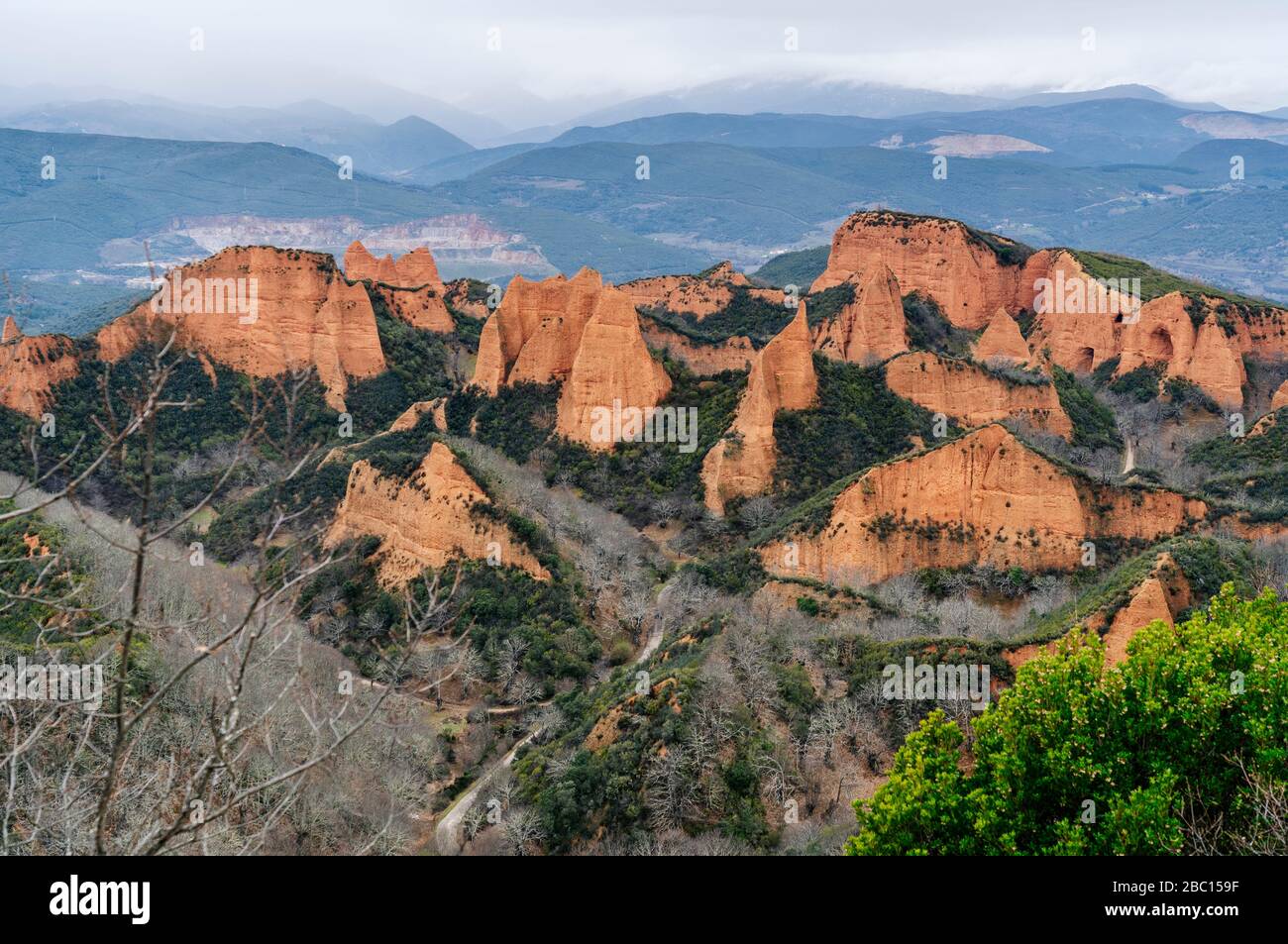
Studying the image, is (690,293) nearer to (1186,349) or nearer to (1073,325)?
(1073,325)

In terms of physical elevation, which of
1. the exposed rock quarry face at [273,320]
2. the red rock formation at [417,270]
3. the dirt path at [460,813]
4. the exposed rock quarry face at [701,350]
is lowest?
the dirt path at [460,813]

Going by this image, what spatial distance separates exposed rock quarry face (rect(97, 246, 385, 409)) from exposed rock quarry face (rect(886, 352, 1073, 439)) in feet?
102

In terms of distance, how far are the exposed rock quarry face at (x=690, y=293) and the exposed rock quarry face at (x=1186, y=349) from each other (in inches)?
968

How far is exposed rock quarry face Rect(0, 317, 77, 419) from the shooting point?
5344 centimetres

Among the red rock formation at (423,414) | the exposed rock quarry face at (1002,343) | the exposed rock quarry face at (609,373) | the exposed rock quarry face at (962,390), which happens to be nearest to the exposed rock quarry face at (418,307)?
the red rock formation at (423,414)

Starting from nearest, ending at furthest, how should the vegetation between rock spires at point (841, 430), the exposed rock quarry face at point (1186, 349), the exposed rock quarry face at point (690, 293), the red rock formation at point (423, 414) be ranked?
the vegetation between rock spires at point (841, 430) < the red rock formation at point (423, 414) < the exposed rock quarry face at point (1186, 349) < the exposed rock quarry face at point (690, 293)

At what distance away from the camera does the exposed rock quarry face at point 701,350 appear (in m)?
57.3

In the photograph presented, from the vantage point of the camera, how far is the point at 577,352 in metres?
51.5

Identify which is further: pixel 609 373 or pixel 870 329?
pixel 870 329

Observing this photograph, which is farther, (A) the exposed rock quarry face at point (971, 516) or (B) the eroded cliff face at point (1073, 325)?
(B) the eroded cliff face at point (1073, 325)

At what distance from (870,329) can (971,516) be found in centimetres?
2518

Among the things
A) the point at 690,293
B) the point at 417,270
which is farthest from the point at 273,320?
the point at 690,293

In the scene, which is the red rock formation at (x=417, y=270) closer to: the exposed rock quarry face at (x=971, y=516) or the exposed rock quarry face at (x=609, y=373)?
the exposed rock quarry face at (x=609, y=373)
